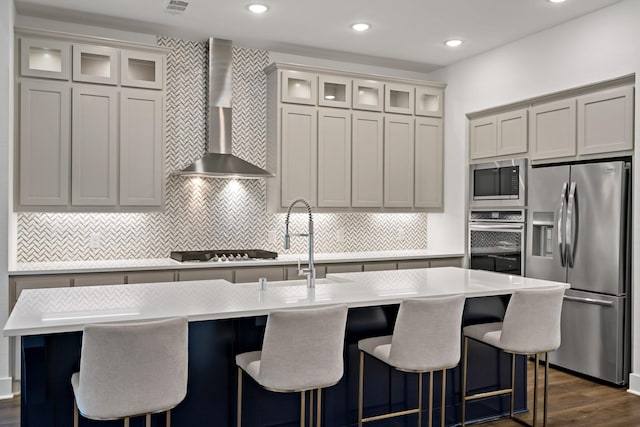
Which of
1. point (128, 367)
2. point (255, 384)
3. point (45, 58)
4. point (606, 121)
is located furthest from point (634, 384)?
point (45, 58)

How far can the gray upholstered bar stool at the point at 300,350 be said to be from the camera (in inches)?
91.6

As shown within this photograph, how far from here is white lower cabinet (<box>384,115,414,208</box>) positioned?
569 cm

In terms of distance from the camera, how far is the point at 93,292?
2.89m

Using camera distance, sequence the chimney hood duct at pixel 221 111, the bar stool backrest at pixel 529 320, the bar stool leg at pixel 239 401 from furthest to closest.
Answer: the chimney hood duct at pixel 221 111 < the bar stool backrest at pixel 529 320 < the bar stool leg at pixel 239 401

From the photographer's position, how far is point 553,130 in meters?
4.62

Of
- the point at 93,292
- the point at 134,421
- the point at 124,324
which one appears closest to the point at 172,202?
the point at 93,292

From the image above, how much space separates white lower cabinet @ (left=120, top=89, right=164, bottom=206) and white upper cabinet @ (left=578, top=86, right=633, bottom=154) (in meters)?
3.50

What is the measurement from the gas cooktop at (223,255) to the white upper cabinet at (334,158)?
2.63ft

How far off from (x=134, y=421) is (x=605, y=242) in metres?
3.52

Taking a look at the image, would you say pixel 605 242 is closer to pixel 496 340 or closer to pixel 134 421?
pixel 496 340

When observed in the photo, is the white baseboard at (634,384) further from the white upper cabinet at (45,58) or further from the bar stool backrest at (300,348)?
the white upper cabinet at (45,58)

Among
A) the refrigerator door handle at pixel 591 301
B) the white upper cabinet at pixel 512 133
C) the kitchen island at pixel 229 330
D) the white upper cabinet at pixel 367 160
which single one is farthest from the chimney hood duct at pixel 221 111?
the refrigerator door handle at pixel 591 301

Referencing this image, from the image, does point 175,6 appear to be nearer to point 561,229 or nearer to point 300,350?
point 300,350

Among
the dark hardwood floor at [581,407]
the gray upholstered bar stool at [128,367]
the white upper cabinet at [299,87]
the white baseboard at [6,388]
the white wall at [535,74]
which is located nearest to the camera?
the gray upholstered bar stool at [128,367]
